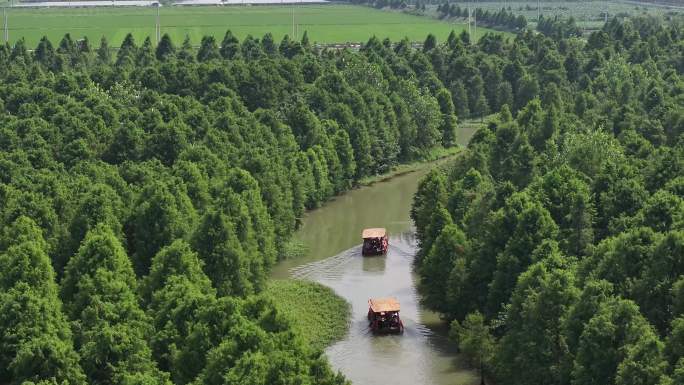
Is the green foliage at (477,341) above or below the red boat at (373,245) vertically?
above

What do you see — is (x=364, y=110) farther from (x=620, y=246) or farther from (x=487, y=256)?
(x=620, y=246)

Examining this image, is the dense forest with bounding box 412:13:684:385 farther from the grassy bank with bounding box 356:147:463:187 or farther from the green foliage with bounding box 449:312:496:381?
the grassy bank with bounding box 356:147:463:187

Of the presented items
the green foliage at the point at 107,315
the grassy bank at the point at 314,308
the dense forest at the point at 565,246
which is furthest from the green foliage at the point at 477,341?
the green foliage at the point at 107,315

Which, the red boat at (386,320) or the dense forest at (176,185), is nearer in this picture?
the dense forest at (176,185)

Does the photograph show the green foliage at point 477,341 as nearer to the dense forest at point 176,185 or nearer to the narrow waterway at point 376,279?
the narrow waterway at point 376,279

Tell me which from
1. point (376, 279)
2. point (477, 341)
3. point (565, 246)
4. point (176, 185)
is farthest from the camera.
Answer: point (376, 279)

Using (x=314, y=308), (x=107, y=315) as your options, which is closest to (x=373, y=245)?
(x=314, y=308)

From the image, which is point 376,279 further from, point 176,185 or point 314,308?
point 176,185
